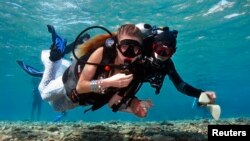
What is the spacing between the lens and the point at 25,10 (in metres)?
20.2

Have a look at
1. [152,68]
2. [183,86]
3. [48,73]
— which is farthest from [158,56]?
[48,73]

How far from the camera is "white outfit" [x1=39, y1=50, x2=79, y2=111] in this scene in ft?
21.7

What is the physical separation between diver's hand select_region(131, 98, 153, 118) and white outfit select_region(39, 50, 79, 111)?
57.9 inches

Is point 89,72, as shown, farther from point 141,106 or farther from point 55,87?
point 55,87

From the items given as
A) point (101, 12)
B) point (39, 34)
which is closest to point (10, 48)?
point (39, 34)

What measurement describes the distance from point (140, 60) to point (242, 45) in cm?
2961

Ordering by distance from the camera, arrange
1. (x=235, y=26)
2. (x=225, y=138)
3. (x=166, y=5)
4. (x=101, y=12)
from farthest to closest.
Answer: (x=235, y=26), (x=101, y=12), (x=166, y=5), (x=225, y=138)

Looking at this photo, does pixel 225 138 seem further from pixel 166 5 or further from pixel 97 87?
pixel 166 5

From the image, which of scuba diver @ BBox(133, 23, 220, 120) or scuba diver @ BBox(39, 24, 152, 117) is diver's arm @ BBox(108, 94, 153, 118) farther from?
scuba diver @ BBox(133, 23, 220, 120)

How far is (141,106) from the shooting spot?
18.5ft

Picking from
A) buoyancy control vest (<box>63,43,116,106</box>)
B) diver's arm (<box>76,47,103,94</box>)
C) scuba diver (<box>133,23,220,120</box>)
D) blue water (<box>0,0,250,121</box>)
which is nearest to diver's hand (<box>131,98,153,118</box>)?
scuba diver (<box>133,23,220,120</box>)

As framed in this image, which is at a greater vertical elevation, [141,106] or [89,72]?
[89,72]

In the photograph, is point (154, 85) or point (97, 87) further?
point (154, 85)

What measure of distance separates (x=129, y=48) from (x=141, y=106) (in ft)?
5.03
